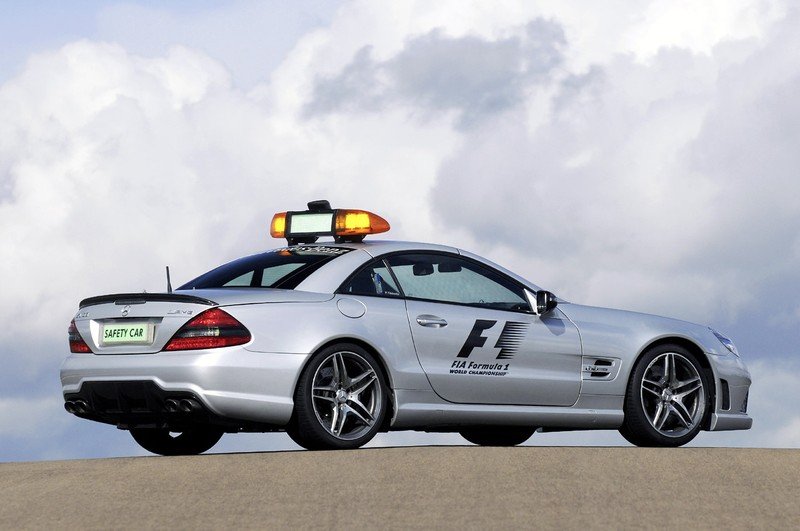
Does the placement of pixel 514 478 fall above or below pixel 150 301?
below

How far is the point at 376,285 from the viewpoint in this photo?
1010cm

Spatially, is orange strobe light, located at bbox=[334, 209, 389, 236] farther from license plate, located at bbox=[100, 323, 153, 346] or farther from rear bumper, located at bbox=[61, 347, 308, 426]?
license plate, located at bbox=[100, 323, 153, 346]

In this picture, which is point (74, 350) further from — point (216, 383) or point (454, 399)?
point (454, 399)

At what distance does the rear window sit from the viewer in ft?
32.7

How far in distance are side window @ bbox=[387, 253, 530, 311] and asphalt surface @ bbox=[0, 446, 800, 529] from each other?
5.12 feet

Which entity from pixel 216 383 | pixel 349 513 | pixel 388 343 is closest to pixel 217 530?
pixel 349 513

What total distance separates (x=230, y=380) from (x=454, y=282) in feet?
6.98

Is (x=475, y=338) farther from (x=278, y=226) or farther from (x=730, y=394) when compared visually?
(x=730, y=394)

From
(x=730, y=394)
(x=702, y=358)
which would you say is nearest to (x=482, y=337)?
(x=702, y=358)

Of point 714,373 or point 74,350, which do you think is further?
point 714,373

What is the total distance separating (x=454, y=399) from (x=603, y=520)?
355 centimetres

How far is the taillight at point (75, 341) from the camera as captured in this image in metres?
9.92

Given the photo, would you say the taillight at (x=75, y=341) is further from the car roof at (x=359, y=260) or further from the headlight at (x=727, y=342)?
the headlight at (x=727, y=342)

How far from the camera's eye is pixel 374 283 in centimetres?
1010
